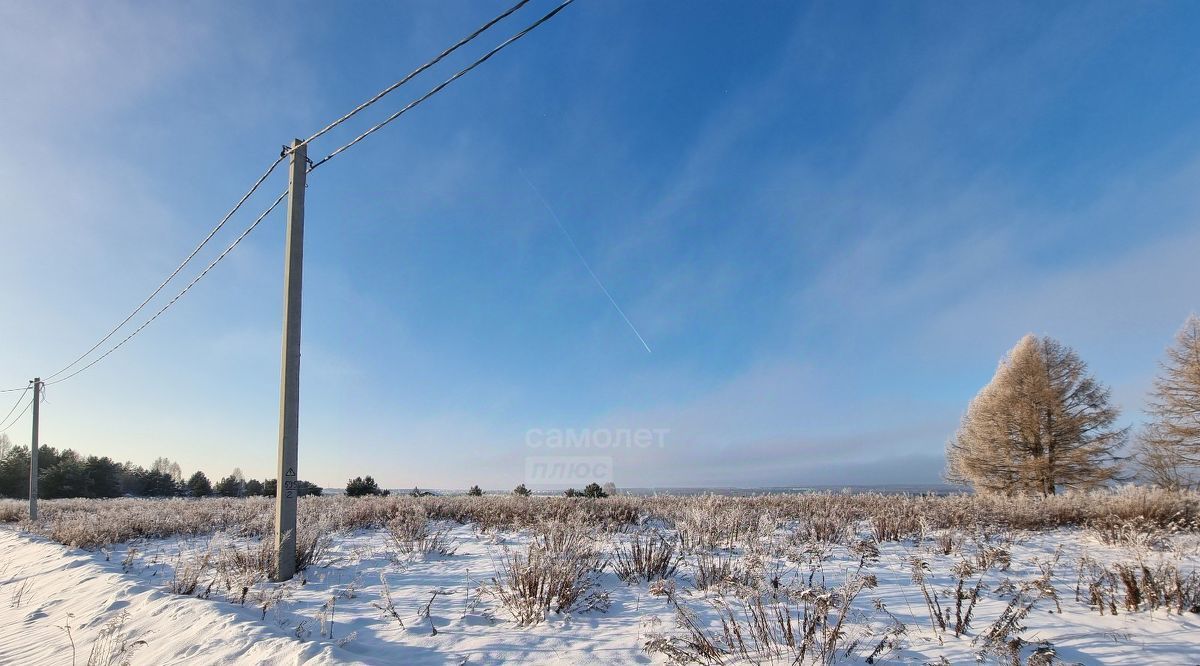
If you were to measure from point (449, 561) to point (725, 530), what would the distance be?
13.6ft

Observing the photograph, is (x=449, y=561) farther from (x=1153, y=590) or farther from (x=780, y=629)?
(x=1153, y=590)

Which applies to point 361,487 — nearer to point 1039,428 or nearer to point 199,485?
point 199,485

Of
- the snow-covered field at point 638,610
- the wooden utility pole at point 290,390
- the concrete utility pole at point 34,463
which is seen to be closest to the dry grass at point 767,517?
the snow-covered field at point 638,610

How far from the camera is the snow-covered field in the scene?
405 centimetres

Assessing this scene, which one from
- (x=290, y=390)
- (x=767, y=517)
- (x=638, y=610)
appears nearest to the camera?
(x=638, y=610)

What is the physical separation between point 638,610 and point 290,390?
5.26 meters

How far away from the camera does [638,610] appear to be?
5.36 meters

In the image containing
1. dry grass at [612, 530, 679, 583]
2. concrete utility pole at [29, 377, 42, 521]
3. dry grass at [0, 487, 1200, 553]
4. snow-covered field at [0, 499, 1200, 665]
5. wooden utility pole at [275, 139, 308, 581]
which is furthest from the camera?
concrete utility pole at [29, 377, 42, 521]

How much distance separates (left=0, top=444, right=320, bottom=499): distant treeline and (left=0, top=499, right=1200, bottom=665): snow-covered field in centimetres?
3420

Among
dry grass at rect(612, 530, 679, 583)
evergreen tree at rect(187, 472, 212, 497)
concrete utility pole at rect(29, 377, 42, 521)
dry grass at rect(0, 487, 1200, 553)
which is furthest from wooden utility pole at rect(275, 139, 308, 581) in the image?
evergreen tree at rect(187, 472, 212, 497)

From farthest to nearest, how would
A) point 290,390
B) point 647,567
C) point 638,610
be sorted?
point 290,390 < point 647,567 < point 638,610

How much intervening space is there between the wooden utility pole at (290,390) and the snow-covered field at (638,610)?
48 centimetres

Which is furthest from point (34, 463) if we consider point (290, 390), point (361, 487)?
point (290, 390)

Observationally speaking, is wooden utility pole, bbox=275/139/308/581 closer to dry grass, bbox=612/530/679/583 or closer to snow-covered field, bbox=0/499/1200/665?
snow-covered field, bbox=0/499/1200/665
